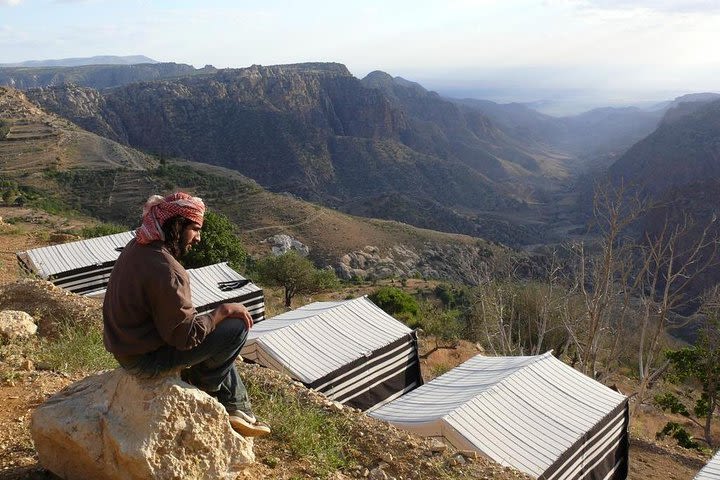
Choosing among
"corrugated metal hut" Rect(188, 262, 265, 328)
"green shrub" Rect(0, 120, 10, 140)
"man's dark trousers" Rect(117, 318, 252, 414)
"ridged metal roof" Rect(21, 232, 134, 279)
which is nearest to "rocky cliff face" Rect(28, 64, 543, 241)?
"green shrub" Rect(0, 120, 10, 140)

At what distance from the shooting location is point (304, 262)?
987 inches

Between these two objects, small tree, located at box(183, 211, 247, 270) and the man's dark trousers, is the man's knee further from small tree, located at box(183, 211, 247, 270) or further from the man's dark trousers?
small tree, located at box(183, 211, 247, 270)

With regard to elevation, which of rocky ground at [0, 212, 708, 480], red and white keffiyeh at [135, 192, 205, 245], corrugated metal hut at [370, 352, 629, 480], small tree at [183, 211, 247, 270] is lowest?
small tree at [183, 211, 247, 270]

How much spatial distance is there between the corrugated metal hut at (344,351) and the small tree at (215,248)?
8863mm

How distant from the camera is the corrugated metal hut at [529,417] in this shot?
718cm

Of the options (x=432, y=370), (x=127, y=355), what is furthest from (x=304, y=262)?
(x=127, y=355)

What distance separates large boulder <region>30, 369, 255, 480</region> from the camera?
3.13m

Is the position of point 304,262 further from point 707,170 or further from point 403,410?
point 707,170

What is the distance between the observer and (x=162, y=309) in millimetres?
2992

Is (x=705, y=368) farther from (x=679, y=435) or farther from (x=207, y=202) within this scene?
(x=207, y=202)

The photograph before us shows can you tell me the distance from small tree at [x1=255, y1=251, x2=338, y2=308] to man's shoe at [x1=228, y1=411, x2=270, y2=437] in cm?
1979

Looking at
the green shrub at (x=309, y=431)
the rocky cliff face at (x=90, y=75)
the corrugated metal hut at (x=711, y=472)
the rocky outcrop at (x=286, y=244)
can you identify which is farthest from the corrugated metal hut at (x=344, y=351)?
the rocky cliff face at (x=90, y=75)

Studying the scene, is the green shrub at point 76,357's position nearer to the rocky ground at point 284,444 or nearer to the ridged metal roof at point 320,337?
the rocky ground at point 284,444

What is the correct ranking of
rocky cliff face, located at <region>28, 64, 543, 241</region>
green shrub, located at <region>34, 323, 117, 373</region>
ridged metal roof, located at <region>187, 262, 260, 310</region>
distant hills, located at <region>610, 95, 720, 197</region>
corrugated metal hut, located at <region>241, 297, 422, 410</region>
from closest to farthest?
green shrub, located at <region>34, 323, 117, 373</region> → corrugated metal hut, located at <region>241, 297, 422, 410</region> → ridged metal roof, located at <region>187, 262, 260, 310</region> → distant hills, located at <region>610, 95, 720, 197</region> → rocky cliff face, located at <region>28, 64, 543, 241</region>
